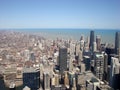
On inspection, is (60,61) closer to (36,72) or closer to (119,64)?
(36,72)

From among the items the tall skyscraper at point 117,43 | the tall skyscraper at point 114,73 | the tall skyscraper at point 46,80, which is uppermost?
the tall skyscraper at point 117,43

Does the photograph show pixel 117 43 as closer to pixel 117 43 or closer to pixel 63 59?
pixel 117 43

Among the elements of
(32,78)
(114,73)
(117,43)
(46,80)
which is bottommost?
(46,80)

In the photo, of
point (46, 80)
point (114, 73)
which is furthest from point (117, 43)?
point (46, 80)

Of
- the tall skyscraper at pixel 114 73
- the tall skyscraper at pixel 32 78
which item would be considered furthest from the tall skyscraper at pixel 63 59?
the tall skyscraper at pixel 114 73

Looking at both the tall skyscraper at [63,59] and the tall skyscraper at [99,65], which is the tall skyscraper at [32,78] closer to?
the tall skyscraper at [63,59]

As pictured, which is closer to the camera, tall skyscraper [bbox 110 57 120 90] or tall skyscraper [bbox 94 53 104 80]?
tall skyscraper [bbox 110 57 120 90]

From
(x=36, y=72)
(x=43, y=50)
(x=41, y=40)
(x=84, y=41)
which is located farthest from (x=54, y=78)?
(x=84, y=41)

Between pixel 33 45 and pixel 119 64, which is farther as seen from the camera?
pixel 33 45

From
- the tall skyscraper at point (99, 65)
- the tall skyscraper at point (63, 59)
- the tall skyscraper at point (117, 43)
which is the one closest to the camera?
the tall skyscraper at point (99, 65)

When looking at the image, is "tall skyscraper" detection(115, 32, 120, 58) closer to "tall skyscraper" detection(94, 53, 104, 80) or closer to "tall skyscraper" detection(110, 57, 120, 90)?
"tall skyscraper" detection(94, 53, 104, 80)

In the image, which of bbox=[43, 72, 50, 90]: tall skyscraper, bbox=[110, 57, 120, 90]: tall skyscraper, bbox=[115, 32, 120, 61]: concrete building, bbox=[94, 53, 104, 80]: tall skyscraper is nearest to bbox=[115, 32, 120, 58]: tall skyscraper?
bbox=[115, 32, 120, 61]: concrete building
